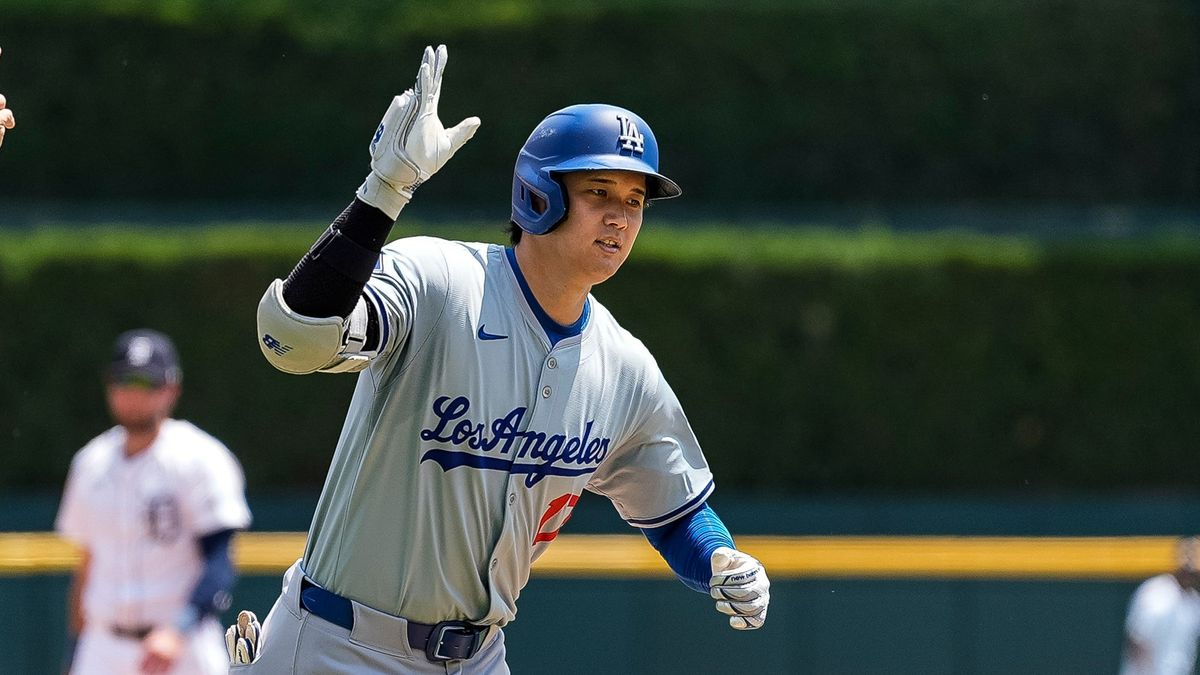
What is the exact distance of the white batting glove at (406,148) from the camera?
2.83 meters

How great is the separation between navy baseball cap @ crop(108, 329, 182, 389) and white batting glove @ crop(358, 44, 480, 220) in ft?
9.80

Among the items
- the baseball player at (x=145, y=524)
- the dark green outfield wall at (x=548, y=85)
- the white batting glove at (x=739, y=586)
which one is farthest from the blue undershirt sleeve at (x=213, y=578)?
the dark green outfield wall at (x=548, y=85)

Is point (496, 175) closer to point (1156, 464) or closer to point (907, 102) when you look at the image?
point (907, 102)

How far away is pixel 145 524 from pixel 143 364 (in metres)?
0.55

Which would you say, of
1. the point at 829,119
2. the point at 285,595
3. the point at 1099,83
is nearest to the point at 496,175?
the point at 829,119

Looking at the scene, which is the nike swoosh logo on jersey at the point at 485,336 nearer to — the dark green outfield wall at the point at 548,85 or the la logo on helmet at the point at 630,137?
the la logo on helmet at the point at 630,137

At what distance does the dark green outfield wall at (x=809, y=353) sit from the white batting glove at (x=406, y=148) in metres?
7.56

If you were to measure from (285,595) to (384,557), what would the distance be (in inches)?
12.0

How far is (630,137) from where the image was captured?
333 centimetres

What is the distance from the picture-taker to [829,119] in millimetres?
12547

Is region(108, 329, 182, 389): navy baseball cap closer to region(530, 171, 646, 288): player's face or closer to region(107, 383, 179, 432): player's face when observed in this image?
region(107, 383, 179, 432): player's face

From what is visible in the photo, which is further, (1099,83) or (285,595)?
(1099,83)

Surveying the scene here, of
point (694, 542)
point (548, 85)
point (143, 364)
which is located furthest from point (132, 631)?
point (548, 85)

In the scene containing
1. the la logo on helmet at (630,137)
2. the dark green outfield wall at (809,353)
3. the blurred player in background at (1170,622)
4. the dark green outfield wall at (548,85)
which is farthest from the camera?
the dark green outfield wall at (548,85)
